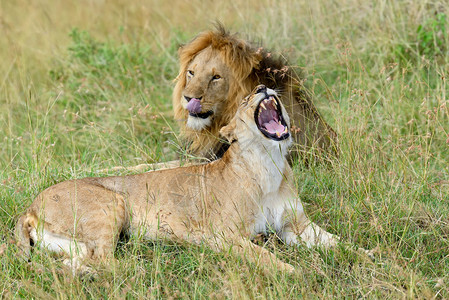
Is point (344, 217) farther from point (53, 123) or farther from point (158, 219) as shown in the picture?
point (53, 123)

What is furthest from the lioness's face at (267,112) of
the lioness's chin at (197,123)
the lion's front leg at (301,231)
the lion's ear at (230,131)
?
the lioness's chin at (197,123)

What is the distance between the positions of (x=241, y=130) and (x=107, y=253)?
3.27 feet

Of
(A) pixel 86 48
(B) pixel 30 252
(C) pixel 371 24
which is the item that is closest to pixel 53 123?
(A) pixel 86 48

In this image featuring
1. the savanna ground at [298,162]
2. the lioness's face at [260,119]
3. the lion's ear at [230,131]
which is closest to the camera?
the savanna ground at [298,162]

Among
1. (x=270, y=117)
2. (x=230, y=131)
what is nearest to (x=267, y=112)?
(x=270, y=117)

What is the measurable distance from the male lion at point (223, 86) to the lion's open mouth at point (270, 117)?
744 mm

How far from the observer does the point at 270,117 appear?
3.78m

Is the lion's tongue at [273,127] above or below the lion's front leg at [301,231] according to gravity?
above

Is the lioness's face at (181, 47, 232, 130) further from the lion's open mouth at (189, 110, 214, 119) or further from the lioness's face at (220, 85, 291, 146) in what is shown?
the lioness's face at (220, 85, 291, 146)

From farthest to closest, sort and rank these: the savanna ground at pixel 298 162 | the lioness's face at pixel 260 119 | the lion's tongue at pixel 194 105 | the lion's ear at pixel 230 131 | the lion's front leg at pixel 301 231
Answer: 1. the lion's tongue at pixel 194 105
2. the lion's ear at pixel 230 131
3. the lioness's face at pixel 260 119
4. the lion's front leg at pixel 301 231
5. the savanna ground at pixel 298 162

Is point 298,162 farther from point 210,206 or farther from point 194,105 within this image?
point 210,206

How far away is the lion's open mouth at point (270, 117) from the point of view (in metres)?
3.69

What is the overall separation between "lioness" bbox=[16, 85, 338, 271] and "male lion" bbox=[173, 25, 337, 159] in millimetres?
760

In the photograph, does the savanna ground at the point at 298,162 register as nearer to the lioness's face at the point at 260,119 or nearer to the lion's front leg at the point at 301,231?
the lion's front leg at the point at 301,231
